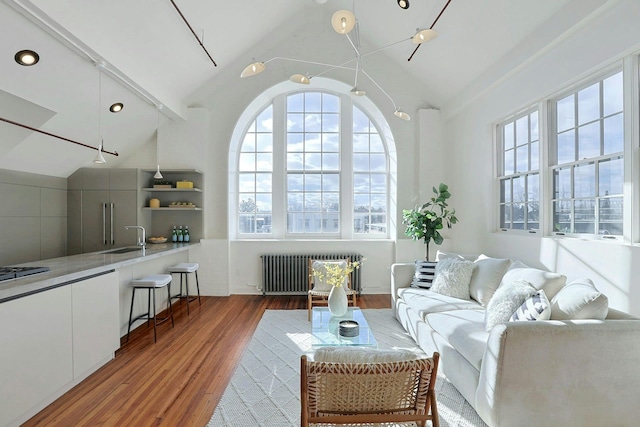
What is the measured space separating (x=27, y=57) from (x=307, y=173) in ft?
13.5

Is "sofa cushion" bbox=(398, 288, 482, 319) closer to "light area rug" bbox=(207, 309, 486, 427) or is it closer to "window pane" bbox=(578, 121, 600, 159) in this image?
"light area rug" bbox=(207, 309, 486, 427)

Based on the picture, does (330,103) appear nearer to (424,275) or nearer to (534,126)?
(534,126)

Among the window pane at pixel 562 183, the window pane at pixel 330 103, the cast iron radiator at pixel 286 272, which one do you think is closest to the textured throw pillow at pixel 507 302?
the window pane at pixel 562 183

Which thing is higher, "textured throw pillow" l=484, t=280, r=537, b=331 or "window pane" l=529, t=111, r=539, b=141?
"window pane" l=529, t=111, r=539, b=141

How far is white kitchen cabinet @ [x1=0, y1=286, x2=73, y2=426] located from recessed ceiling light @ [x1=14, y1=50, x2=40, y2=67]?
2.05 metres

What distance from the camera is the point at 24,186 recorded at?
4.52m

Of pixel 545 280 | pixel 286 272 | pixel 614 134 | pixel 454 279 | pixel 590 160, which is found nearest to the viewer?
pixel 545 280

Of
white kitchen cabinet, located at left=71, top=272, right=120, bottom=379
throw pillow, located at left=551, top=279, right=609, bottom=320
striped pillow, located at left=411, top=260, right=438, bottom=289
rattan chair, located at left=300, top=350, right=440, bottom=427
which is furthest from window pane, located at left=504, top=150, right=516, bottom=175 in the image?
white kitchen cabinet, located at left=71, top=272, right=120, bottom=379

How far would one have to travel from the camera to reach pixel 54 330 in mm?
2586

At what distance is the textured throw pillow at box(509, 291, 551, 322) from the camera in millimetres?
2260

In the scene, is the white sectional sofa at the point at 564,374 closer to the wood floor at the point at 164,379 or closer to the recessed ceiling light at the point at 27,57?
the wood floor at the point at 164,379

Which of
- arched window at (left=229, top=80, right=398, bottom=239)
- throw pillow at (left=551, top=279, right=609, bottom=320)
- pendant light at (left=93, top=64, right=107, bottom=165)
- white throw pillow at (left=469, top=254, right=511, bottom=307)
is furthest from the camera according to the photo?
arched window at (left=229, top=80, right=398, bottom=239)

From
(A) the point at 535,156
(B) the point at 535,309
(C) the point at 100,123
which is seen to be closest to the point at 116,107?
(C) the point at 100,123

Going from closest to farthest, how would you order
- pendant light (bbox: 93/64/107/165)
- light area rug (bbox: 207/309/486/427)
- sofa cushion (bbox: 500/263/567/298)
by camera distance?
light area rug (bbox: 207/309/486/427) → sofa cushion (bbox: 500/263/567/298) → pendant light (bbox: 93/64/107/165)
